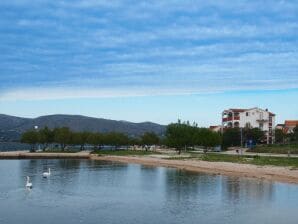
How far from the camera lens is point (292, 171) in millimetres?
57094

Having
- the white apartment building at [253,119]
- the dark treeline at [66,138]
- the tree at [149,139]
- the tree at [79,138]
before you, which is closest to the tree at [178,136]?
the dark treeline at [66,138]

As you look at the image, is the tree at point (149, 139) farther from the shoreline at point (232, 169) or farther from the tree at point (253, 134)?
the shoreline at point (232, 169)

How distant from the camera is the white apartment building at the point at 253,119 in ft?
545

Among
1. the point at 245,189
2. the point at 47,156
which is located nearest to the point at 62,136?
the point at 47,156

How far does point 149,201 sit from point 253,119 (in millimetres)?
131411

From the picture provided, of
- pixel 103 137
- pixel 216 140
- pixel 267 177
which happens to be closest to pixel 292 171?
pixel 267 177

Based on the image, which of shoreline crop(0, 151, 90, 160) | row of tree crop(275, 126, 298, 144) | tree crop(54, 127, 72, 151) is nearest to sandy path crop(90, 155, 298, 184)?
shoreline crop(0, 151, 90, 160)

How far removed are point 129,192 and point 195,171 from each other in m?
24.7

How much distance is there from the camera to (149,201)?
39.1 meters

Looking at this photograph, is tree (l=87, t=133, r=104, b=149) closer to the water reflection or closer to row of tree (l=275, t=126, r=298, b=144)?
row of tree (l=275, t=126, r=298, b=144)

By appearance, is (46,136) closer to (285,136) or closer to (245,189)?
(285,136)

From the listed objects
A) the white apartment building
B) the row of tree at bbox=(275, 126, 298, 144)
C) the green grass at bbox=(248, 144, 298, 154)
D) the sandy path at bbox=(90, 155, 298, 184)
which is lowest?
the sandy path at bbox=(90, 155, 298, 184)

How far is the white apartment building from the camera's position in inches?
6538

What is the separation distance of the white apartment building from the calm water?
110m
